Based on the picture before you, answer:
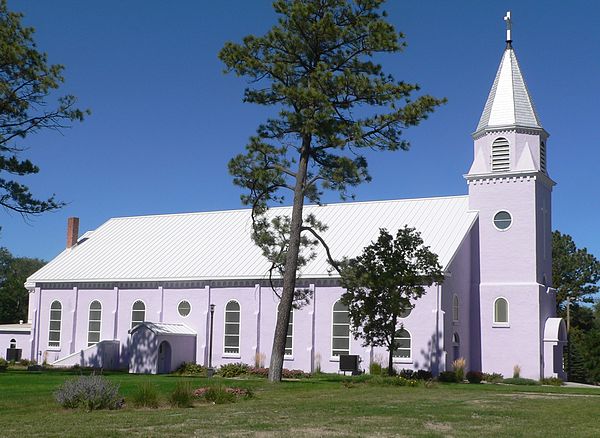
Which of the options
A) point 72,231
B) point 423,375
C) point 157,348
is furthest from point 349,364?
point 72,231

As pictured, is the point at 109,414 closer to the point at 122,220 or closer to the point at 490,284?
the point at 490,284

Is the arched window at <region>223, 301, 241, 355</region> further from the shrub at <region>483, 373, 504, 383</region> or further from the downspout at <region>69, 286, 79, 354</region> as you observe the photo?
the shrub at <region>483, 373, 504, 383</region>

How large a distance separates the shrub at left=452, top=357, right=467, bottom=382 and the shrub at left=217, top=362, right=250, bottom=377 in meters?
11.1

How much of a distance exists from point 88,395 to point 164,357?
2640 cm

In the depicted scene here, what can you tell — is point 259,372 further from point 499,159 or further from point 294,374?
point 499,159

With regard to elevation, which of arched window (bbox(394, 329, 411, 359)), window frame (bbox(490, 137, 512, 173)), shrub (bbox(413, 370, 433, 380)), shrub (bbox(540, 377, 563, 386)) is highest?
window frame (bbox(490, 137, 512, 173))

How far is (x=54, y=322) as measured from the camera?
2114 inches

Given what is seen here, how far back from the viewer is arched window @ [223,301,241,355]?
46.7 metres

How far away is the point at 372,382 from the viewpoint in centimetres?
3159

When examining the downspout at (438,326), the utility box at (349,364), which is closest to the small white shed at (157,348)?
the utility box at (349,364)

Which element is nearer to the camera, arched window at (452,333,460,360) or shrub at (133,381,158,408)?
shrub at (133,381,158,408)

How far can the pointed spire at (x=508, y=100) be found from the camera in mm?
43688

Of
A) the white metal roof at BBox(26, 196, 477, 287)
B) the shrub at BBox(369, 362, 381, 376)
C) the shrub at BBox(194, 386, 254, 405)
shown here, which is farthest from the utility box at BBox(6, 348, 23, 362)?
the shrub at BBox(194, 386, 254, 405)

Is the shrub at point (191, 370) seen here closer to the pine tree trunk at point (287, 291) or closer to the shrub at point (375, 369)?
the shrub at point (375, 369)
